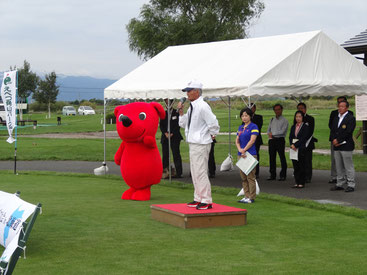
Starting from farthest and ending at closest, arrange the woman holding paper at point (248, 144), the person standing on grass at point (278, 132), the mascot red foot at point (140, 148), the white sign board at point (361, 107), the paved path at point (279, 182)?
the white sign board at point (361, 107) < the person standing on grass at point (278, 132) < the paved path at point (279, 182) < the mascot red foot at point (140, 148) < the woman holding paper at point (248, 144)

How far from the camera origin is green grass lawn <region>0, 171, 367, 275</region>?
23.5 ft

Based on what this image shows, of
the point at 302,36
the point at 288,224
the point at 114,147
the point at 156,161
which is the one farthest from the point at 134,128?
the point at 114,147

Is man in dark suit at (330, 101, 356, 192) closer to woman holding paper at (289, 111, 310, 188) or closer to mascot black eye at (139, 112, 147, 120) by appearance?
woman holding paper at (289, 111, 310, 188)

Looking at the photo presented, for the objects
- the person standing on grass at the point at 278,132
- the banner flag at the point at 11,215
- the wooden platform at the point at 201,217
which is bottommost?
the wooden platform at the point at 201,217

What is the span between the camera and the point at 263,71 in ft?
44.9

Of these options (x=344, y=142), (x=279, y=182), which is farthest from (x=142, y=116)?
(x=279, y=182)

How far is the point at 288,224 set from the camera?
10.0m

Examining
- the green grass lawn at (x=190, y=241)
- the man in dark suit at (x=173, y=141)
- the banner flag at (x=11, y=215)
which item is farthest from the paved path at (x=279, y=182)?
the banner flag at (x=11, y=215)

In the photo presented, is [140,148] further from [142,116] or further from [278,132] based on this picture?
[278,132]

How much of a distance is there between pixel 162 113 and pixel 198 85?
10.6 feet

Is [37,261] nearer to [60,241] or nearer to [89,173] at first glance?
[60,241]

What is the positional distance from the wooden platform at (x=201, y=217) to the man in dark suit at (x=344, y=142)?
183 inches

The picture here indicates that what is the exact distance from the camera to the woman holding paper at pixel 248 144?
12000 millimetres

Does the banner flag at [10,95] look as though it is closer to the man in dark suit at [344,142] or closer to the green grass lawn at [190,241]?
the green grass lawn at [190,241]
